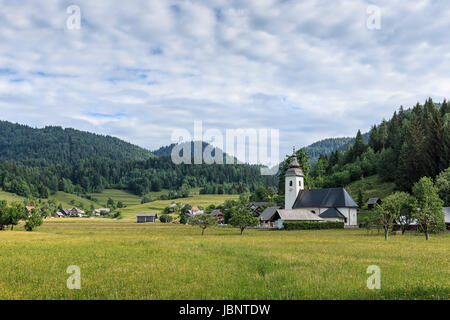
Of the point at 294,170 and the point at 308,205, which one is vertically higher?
the point at 294,170

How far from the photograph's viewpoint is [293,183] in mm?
93250

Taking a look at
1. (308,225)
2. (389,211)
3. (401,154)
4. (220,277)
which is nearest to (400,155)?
(401,154)

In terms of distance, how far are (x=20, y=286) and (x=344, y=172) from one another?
397 feet

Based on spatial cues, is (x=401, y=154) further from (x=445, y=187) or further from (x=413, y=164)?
(x=445, y=187)

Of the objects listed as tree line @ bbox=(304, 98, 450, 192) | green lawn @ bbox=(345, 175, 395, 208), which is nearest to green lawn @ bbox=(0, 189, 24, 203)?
tree line @ bbox=(304, 98, 450, 192)

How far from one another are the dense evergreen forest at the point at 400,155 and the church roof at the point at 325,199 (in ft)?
34.5

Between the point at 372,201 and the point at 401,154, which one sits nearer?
the point at 372,201

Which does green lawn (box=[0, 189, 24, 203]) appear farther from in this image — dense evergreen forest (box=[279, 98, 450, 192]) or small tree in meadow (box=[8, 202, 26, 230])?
dense evergreen forest (box=[279, 98, 450, 192])

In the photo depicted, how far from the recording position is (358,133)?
503 feet

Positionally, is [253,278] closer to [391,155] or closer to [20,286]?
[20,286]

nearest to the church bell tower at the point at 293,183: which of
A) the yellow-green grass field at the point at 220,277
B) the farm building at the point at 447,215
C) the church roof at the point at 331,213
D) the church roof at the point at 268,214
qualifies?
the church roof at the point at 268,214

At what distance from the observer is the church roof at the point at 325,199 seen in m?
84.1

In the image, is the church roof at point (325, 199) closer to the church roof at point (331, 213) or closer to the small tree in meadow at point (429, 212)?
the church roof at point (331, 213)

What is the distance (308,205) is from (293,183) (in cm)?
699
